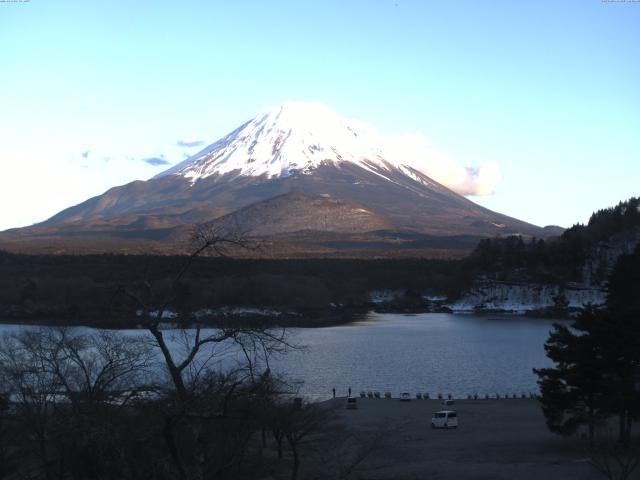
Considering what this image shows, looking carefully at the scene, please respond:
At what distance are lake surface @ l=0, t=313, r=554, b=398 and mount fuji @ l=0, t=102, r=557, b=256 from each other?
5041 cm

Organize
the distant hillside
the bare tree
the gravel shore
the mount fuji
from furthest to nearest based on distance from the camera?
the mount fuji → the distant hillside → the gravel shore → the bare tree

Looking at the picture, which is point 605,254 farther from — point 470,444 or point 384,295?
point 470,444

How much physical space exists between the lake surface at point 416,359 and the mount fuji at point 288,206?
50.4 m

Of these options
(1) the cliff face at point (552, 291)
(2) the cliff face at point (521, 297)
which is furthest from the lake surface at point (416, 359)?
(1) the cliff face at point (552, 291)

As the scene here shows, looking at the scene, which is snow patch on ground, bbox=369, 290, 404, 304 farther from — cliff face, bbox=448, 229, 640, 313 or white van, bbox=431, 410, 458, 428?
white van, bbox=431, 410, 458, 428

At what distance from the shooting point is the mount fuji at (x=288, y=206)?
114750mm

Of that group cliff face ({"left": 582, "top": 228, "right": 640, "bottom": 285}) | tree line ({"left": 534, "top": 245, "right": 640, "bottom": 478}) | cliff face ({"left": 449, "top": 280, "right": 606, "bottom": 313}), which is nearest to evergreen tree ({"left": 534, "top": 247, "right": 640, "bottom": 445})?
tree line ({"left": 534, "top": 245, "right": 640, "bottom": 478})

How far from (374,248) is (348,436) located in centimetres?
9513

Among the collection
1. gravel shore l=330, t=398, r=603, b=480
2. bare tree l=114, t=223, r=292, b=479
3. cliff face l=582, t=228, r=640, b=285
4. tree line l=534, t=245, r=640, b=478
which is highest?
cliff face l=582, t=228, r=640, b=285

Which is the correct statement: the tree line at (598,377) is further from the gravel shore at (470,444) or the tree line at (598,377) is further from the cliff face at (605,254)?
the cliff face at (605,254)

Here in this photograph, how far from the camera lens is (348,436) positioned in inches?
629

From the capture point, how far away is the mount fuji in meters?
115

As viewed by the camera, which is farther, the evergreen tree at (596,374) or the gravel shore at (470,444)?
the evergreen tree at (596,374)

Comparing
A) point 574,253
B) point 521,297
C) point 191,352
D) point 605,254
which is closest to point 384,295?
point 521,297
